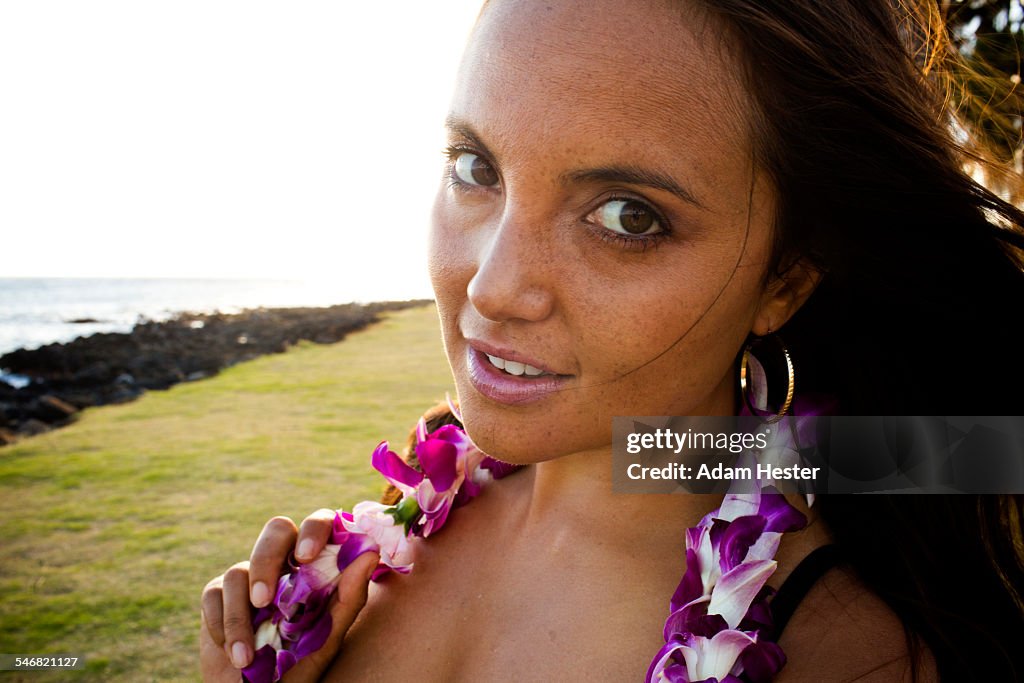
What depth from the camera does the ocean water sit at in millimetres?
26266

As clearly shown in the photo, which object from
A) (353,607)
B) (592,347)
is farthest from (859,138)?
(353,607)

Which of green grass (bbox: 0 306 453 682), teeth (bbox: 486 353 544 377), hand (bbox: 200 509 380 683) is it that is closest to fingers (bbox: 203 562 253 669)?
hand (bbox: 200 509 380 683)

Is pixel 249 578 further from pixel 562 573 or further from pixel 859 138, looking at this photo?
pixel 859 138

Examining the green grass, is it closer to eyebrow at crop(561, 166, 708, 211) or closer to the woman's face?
the woman's face

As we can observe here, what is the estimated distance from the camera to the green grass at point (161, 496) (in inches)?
158

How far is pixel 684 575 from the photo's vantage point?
142 centimetres

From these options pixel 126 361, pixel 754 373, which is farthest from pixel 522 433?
pixel 126 361

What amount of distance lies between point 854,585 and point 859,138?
0.80 m

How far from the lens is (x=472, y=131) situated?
134 cm

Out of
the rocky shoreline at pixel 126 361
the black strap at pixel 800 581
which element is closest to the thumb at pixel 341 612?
the black strap at pixel 800 581

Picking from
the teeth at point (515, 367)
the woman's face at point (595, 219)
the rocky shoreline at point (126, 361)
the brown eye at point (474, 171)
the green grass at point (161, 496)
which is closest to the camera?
the woman's face at point (595, 219)

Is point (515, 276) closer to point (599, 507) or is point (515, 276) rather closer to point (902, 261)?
point (599, 507)

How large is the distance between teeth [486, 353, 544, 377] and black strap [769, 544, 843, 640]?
57 centimetres

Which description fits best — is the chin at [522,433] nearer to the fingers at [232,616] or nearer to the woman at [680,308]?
the woman at [680,308]
